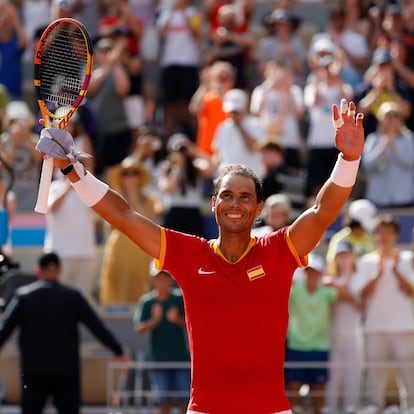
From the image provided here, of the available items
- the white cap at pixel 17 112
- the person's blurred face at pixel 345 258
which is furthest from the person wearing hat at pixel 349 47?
the person's blurred face at pixel 345 258

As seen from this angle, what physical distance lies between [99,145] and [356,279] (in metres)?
4.63

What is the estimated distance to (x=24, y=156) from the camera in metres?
13.5

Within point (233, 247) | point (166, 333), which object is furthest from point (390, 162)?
point (233, 247)

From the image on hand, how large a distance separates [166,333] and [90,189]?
5.30 meters

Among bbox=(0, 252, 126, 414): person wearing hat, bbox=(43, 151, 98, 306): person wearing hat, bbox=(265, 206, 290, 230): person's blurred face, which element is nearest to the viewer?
bbox=(0, 252, 126, 414): person wearing hat

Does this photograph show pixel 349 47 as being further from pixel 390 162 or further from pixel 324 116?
pixel 390 162

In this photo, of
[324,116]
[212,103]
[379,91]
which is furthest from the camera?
[212,103]

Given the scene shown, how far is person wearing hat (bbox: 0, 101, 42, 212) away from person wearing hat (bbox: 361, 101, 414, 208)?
3.46 metres

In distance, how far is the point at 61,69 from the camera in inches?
243

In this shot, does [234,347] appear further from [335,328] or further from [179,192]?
[179,192]

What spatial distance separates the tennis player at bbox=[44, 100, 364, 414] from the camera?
18.3ft

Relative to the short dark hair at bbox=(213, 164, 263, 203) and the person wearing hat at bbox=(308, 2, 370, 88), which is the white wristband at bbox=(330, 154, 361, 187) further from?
the person wearing hat at bbox=(308, 2, 370, 88)

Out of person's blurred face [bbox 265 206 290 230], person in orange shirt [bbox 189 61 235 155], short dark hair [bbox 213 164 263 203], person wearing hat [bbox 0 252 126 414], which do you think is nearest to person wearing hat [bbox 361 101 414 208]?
person in orange shirt [bbox 189 61 235 155]

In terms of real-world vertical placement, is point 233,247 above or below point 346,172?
below
